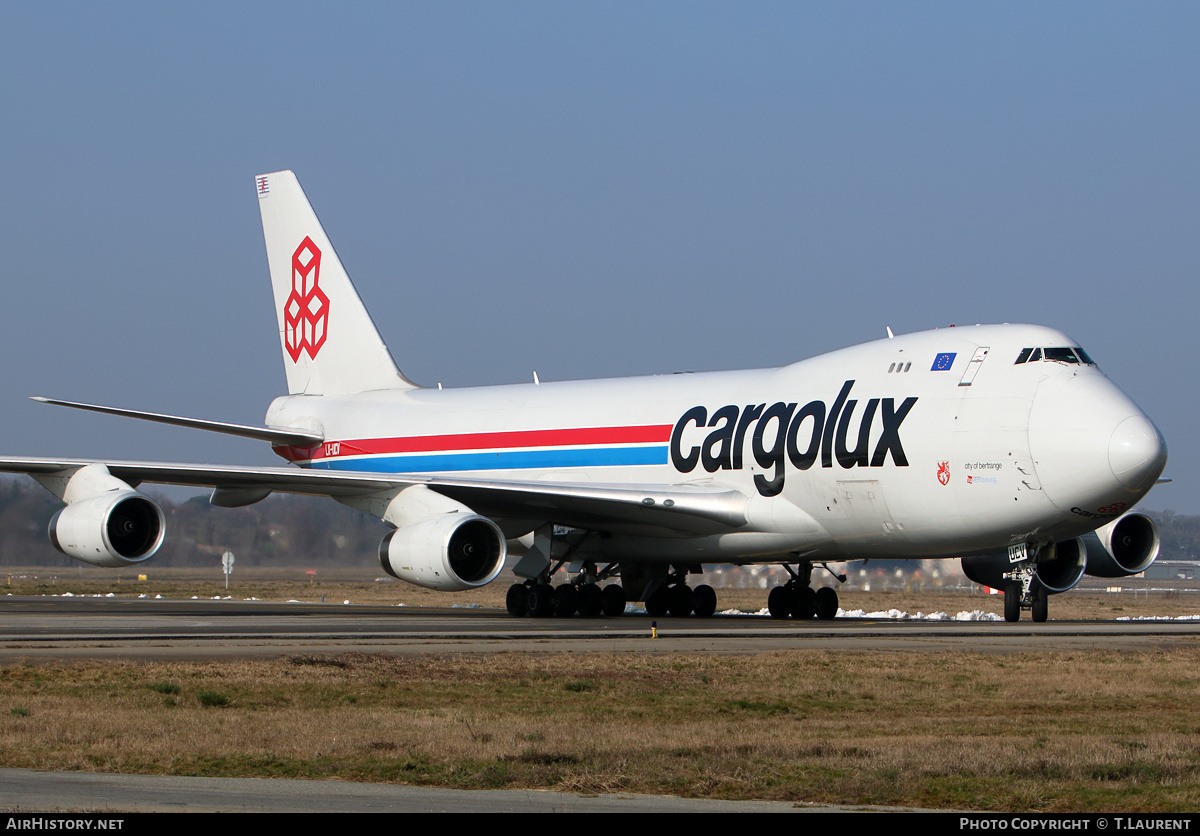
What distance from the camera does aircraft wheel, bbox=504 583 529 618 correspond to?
28734mm

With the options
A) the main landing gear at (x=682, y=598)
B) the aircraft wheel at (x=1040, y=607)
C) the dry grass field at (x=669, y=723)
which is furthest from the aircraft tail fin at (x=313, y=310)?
the dry grass field at (x=669, y=723)

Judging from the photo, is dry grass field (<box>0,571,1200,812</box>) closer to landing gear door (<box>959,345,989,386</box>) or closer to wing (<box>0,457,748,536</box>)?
landing gear door (<box>959,345,989,386</box>)

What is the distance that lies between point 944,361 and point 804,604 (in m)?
6.83

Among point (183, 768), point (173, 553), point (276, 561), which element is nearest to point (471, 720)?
point (183, 768)

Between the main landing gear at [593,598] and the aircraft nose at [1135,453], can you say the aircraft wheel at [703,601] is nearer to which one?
the main landing gear at [593,598]

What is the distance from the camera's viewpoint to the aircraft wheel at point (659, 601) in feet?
A: 103

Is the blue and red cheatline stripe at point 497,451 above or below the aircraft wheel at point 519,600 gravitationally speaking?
above

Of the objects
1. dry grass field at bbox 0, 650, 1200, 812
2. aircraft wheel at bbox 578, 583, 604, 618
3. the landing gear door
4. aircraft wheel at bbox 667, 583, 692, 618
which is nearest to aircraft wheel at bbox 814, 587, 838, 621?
aircraft wheel at bbox 667, 583, 692, 618

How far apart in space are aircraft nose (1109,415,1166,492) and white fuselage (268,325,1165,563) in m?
0.02

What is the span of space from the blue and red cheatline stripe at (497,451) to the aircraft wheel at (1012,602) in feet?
22.6

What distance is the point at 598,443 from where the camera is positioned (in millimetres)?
30172
